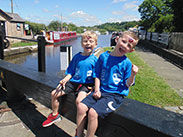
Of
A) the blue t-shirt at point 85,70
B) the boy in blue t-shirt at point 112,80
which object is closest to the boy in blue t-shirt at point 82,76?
the blue t-shirt at point 85,70

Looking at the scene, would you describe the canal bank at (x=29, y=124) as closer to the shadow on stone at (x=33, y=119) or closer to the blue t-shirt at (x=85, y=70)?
the shadow on stone at (x=33, y=119)

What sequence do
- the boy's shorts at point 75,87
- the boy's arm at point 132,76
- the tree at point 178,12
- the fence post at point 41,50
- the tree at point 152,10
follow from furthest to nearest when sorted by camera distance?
the tree at point 152,10
the tree at point 178,12
the fence post at point 41,50
the boy's shorts at point 75,87
the boy's arm at point 132,76

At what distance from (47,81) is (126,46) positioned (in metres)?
1.28

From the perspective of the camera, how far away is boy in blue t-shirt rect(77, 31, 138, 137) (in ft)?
4.97

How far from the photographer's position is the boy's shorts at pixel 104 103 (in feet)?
4.60

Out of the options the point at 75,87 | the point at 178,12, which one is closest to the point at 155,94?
the point at 75,87

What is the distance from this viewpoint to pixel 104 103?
148 cm

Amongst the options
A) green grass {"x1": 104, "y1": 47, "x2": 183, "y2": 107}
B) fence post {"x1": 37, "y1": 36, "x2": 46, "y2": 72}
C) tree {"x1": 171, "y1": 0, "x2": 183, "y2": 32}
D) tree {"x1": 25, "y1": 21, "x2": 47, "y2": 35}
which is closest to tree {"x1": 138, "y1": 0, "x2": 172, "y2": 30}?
tree {"x1": 25, "y1": 21, "x2": 47, "y2": 35}

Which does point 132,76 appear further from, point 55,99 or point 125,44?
point 55,99

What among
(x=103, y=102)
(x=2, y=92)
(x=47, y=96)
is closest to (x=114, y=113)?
(x=103, y=102)

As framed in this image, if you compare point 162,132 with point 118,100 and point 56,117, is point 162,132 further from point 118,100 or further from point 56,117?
point 56,117

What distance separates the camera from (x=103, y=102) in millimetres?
1486

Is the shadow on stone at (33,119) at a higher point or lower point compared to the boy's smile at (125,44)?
lower

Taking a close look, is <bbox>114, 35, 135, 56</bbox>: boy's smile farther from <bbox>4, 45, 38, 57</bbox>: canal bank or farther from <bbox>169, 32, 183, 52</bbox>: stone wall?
<bbox>4, 45, 38, 57</bbox>: canal bank
